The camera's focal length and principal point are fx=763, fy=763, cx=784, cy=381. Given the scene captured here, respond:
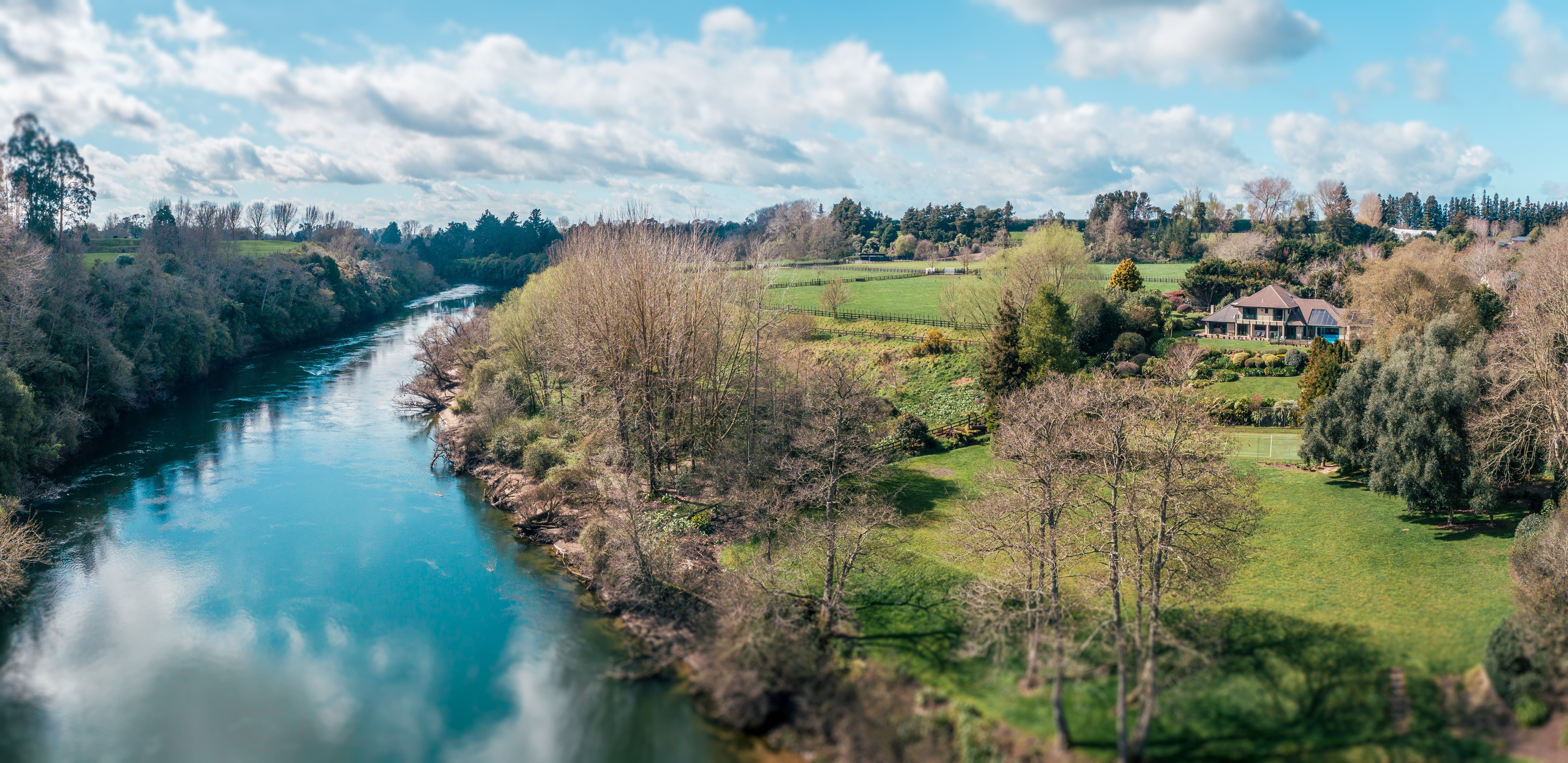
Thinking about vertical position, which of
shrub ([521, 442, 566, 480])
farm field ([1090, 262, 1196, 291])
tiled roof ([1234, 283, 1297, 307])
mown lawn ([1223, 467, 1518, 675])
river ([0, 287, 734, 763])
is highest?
farm field ([1090, 262, 1196, 291])

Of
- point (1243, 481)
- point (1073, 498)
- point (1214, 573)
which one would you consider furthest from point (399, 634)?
point (1243, 481)

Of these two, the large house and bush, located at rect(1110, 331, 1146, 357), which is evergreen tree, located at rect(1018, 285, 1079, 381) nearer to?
bush, located at rect(1110, 331, 1146, 357)

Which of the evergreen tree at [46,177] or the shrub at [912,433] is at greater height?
the evergreen tree at [46,177]

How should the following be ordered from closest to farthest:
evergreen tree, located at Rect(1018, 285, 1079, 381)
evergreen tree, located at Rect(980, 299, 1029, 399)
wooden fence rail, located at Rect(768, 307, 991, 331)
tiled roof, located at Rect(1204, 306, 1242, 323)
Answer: evergreen tree, located at Rect(1018, 285, 1079, 381) < evergreen tree, located at Rect(980, 299, 1029, 399) < wooden fence rail, located at Rect(768, 307, 991, 331) < tiled roof, located at Rect(1204, 306, 1242, 323)

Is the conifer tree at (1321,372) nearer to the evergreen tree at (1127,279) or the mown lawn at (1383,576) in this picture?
the mown lawn at (1383,576)

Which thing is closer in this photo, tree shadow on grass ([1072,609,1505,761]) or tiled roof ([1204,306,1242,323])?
tree shadow on grass ([1072,609,1505,761])

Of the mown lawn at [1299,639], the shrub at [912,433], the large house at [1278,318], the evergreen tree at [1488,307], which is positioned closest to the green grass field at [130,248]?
the shrub at [912,433]

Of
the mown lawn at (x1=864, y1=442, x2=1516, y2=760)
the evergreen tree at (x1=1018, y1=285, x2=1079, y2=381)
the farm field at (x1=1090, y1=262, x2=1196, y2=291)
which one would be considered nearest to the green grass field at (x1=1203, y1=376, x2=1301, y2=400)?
the evergreen tree at (x1=1018, y1=285, x2=1079, y2=381)
